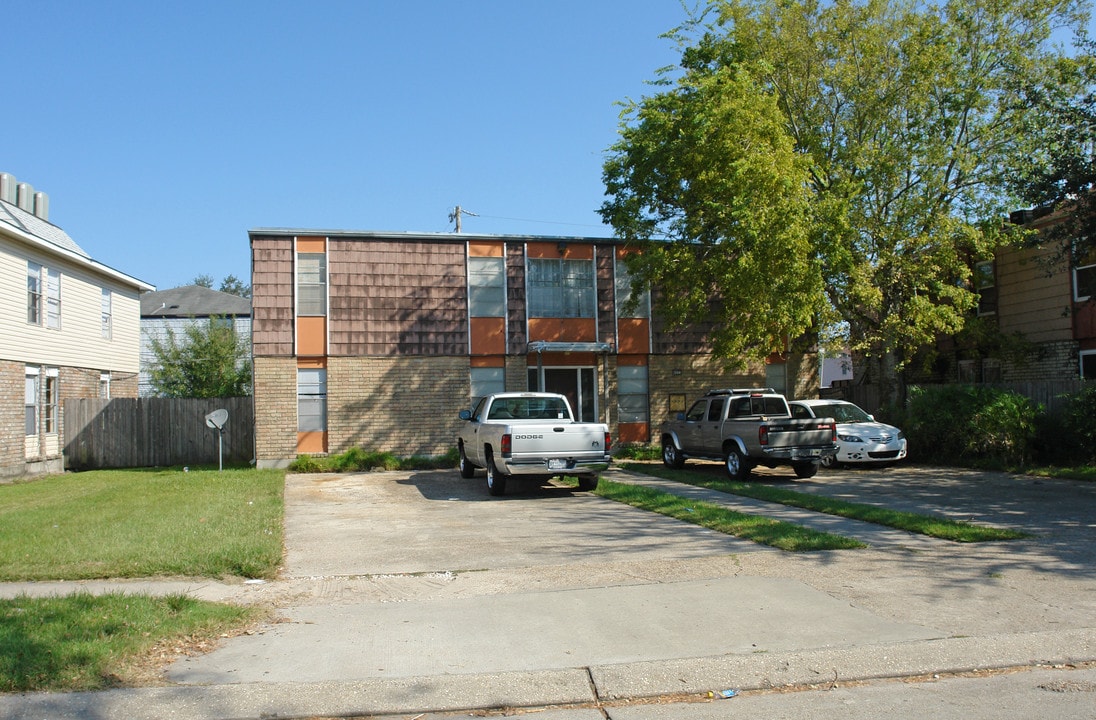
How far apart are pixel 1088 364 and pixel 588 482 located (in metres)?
14.9

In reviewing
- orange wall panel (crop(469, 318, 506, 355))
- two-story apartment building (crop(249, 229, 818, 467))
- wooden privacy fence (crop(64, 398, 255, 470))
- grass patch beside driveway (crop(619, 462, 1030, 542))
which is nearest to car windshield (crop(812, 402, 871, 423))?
two-story apartment building (crop(249, 229, 818, 467))

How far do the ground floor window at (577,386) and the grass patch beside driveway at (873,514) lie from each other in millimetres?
7027

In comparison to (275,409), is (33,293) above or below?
above

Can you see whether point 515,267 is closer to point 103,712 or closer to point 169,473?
point 169,473

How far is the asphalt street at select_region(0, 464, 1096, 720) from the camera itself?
4.93 m

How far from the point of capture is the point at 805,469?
1683 cm

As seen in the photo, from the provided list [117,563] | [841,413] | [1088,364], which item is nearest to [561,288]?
[841,413]

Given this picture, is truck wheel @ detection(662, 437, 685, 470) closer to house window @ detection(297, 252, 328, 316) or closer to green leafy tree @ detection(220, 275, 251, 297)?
house window @ detection(297, 252, 328, 316)

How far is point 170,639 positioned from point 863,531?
766 cm

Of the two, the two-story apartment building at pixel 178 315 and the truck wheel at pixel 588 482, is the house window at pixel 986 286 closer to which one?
the truck wheel at pixel 588 482

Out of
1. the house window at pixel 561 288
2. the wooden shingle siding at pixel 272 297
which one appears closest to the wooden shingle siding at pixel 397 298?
the wooden shingle siding at pixel 272 297

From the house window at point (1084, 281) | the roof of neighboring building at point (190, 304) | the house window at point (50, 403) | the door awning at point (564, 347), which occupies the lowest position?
the house window at point (50, 403)

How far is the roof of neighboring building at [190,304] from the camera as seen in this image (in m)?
43.1

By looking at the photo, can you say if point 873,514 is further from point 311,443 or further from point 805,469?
point 311,443
